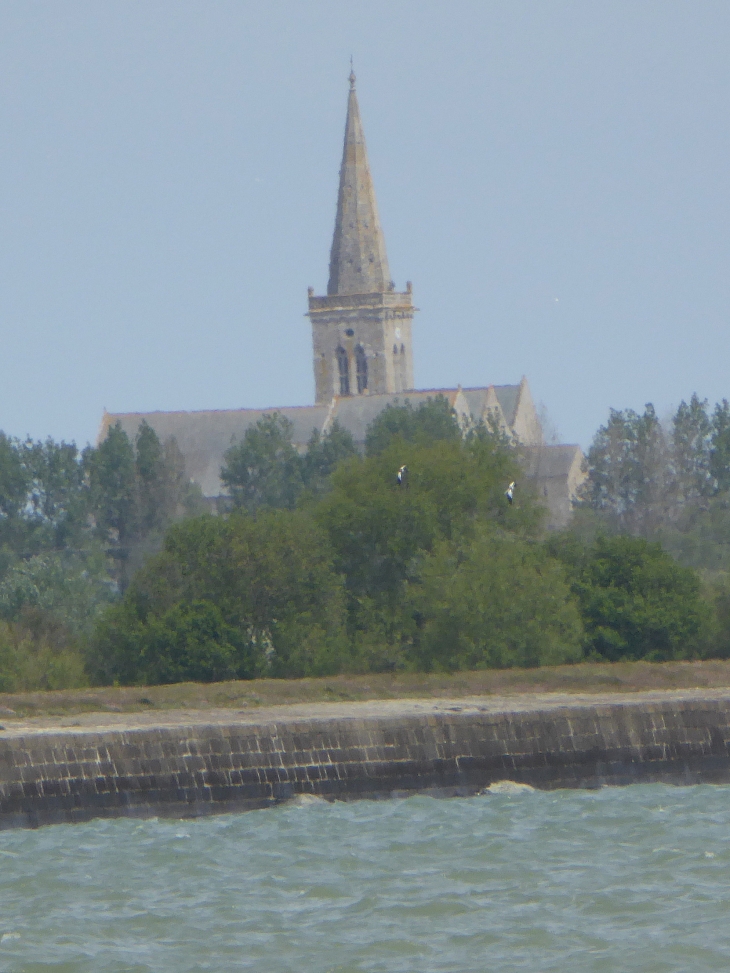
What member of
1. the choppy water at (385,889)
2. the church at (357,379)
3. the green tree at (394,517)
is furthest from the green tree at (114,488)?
the choppy water at (385,889)

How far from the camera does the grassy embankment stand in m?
25.8

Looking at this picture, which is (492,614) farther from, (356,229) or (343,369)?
(343,369)

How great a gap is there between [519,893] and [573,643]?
15063 mm

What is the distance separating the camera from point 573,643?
105 ft

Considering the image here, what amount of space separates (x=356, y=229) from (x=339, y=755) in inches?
3343

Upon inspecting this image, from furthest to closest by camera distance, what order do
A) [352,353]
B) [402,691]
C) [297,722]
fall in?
1. [352,353]
2. [402,691]
3. [297,722]

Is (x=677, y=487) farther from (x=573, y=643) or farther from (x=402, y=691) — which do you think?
(x=402, y=691)

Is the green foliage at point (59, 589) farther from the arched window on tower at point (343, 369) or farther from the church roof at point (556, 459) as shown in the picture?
the arched window on tower at point (343, 369)

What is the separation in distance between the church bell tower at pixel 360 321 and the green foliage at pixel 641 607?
235 ft

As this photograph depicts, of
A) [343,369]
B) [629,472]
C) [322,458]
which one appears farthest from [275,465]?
[343,369]

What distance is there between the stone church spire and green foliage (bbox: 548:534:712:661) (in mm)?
70488

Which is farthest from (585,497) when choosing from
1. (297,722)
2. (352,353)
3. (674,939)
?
(674,939)

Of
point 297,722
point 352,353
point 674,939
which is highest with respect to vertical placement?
point 352,353

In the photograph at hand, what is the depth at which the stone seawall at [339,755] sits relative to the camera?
20547 mm
